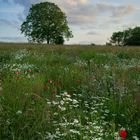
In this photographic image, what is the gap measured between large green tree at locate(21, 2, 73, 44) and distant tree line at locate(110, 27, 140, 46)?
15612 millimetres

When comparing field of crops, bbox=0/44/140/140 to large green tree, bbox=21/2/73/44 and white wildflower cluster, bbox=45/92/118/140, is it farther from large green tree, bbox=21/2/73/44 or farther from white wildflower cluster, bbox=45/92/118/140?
large green tree, bbox=21/2/73/44

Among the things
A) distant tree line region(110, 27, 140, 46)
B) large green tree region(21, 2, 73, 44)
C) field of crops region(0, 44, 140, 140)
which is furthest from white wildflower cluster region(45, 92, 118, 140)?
distant tree line region(110, 27, 140, 46)

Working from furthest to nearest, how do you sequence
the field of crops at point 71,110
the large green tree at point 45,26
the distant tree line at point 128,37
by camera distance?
the distant tree line at point 128,37 → the large green tree at point 45,26 → the field of crops at point 71,110

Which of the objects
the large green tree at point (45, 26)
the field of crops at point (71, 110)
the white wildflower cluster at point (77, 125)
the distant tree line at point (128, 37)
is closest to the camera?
the white wildflower cluster at point (77, 125)

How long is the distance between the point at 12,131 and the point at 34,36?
6694 centimetres

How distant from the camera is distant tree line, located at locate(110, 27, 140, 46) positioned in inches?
3323

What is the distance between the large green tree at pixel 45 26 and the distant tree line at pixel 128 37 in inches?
615

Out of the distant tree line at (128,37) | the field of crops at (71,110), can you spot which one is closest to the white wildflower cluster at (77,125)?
the field of crops at (71,110)

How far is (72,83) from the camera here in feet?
29.4

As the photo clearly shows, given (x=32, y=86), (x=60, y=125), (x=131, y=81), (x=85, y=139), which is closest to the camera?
(x=85, y=139)

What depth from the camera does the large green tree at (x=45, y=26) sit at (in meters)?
71.5

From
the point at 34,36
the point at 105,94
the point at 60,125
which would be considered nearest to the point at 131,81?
the point at 105,94

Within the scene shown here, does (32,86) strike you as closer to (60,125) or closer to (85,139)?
(60,125)

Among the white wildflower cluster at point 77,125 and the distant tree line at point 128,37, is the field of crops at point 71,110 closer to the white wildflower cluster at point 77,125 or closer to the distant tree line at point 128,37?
the white wildflower cluster at point 77,125
